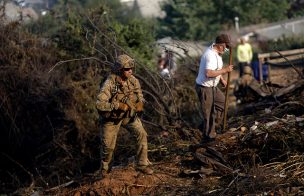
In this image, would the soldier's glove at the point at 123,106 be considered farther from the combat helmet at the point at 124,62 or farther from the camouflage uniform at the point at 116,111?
the combat helmet at the point at 124,62

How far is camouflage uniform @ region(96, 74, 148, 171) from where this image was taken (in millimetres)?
8734

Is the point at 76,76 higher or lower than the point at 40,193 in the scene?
higher

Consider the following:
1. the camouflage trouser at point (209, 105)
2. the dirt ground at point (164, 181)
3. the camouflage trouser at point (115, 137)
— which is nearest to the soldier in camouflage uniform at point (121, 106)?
the camouflage trouser at point (115, 137)

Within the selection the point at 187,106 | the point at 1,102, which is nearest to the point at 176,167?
the point at 187,106

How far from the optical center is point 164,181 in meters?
9.08

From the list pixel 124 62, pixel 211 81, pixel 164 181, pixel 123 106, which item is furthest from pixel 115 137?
pixel 211 81

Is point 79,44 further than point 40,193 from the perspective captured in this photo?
Yes

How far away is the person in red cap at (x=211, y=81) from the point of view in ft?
30.8

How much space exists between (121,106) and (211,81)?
1.66 meters

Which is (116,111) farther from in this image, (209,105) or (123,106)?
(209,105)

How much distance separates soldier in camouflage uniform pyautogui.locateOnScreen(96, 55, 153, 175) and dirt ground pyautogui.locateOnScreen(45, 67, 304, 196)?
0.21 meters

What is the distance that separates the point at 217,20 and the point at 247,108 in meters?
34.4

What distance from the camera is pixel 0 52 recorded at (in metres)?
14.1

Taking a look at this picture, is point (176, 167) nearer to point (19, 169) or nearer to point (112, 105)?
point (112, 105)
